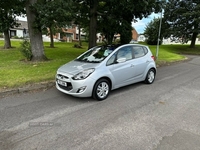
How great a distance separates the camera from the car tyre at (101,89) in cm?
438

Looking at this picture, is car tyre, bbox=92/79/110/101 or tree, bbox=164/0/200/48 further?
tree, bbox=164/0/200/48

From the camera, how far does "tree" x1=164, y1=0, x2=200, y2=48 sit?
2290 centimetres

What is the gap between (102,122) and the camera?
3.30 m

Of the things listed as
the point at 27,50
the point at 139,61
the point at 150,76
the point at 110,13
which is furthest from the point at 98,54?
the point at 110,13

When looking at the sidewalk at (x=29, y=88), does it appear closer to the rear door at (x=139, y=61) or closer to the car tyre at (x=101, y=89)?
the car tyre at (x=101, y=89)

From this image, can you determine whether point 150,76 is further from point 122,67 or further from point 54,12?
point 54,12

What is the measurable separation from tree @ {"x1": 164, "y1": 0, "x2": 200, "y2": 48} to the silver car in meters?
20.9

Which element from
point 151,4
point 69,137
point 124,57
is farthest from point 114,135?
point 151,4

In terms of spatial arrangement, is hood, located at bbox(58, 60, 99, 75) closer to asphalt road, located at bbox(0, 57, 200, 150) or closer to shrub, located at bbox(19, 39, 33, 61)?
asphalt road, located at bbox(0, 57, 200, 150)

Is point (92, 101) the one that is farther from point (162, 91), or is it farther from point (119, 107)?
point (162, 91)

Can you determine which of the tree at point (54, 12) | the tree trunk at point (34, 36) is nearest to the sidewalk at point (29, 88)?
the tree at point (54, 12)

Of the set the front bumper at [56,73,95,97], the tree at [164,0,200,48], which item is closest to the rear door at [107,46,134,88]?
the front bumper at [56,73,95,97]

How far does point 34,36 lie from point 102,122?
24.0 ft

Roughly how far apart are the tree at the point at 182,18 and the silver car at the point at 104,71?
20888mm
